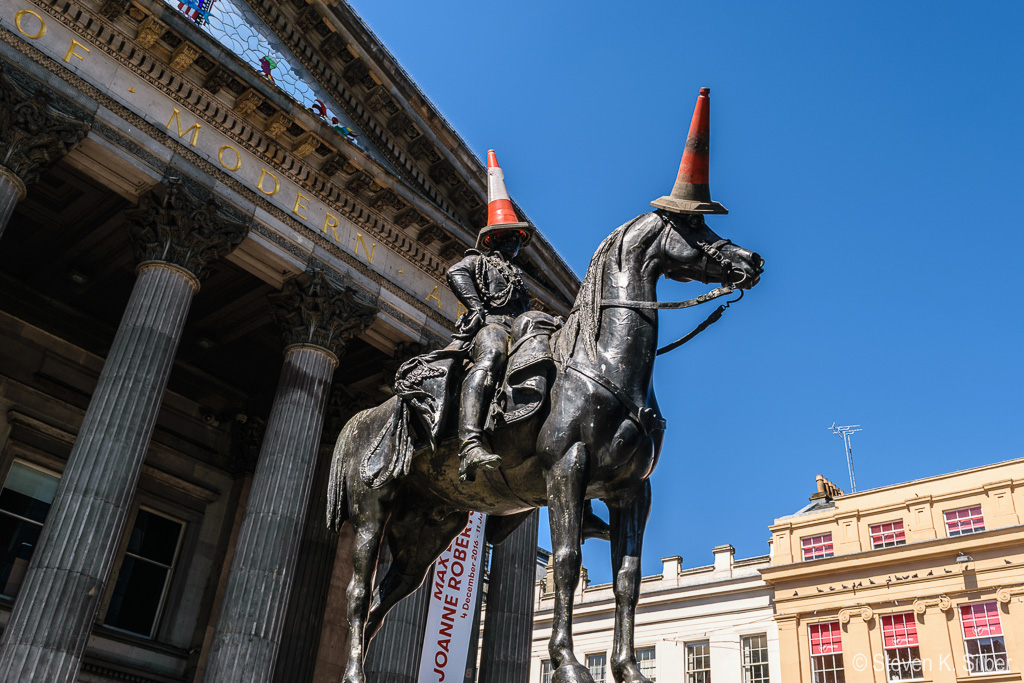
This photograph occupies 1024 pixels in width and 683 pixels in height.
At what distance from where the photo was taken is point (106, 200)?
1446 cm

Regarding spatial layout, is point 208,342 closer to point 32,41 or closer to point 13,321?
point 13,321

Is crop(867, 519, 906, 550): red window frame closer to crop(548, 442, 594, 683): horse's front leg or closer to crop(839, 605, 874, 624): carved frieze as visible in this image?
crop(839, 605, 874, 624): carved frieze

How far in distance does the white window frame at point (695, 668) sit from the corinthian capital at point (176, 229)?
933 inches

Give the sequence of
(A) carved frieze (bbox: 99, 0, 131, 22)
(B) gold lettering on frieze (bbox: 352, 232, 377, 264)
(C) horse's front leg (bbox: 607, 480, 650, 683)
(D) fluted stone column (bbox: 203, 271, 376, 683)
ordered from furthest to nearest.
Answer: (B) gold lettering on frieze (bbox: 352, 232, 377, 264)
(A) carved frieze (bbox: 99, 0, 131, 22)
(D) fluted stone column (bbox: 203, 271, 376, 683)
(C) horse's front leg (bbox: 607, 480, 650, 683)

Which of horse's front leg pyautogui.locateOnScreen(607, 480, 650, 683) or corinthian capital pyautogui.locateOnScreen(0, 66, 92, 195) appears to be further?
corinthian capital pyautogui.locateOnScreen(0, 66, 92, 195)

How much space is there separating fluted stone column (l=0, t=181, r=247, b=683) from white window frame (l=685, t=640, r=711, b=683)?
23.5 meters

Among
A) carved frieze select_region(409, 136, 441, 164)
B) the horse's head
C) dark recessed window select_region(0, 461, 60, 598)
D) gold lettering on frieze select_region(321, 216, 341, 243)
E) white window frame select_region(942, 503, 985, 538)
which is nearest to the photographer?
the horse's head

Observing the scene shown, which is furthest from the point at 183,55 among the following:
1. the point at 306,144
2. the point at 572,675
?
the point at 572,675

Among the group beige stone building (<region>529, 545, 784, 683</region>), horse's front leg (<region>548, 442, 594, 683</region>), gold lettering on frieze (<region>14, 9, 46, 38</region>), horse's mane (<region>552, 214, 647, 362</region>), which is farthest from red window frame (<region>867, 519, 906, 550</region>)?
gold lettering on frieze (<region>14, 9, 46, 38</region>)

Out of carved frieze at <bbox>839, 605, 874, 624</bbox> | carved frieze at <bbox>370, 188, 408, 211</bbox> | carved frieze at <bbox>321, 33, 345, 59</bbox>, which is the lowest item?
carved frieze at <bbox>839, 605, 874, 624</bbox>

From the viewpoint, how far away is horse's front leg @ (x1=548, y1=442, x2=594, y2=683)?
3.78m

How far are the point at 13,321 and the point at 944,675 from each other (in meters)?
25.6

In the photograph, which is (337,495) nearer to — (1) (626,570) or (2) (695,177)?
(1) (626,570)

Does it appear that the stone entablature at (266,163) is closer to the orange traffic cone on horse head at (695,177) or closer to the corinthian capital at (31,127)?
the corinthian capital at (31,127)
